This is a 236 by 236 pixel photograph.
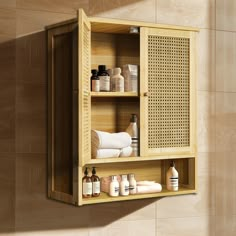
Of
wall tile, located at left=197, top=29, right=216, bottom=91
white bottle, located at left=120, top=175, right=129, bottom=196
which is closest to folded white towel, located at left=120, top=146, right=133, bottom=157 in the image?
white bottle, located at left=120, top=175, right=129, bottom=196

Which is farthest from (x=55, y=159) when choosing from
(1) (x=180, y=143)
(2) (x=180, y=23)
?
(2) (x=180, y=23)

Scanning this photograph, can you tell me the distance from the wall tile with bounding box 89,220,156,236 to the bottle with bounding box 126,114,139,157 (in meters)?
0.39

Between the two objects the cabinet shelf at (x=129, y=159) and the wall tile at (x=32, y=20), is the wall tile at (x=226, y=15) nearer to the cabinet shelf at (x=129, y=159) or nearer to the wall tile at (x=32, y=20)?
the cabinet shelf at (x=129, y=159)

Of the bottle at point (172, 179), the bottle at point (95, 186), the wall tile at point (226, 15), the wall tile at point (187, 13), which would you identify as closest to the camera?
the wall tile at point (226, 15)

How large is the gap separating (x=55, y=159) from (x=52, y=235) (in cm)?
36

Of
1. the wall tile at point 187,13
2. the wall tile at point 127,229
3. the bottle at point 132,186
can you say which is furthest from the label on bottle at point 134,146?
the wall tile at point 187,13

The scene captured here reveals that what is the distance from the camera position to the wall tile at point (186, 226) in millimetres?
2176

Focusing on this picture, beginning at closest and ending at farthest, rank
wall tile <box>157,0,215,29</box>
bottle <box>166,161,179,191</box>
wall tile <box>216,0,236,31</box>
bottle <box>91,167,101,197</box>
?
wall tile <box>216,0,236,31</box> < bottle <box>91,167,101,197</box> < bottle <box>166,161,179,191</box> < wall tile <box>157,0,215,29</box>

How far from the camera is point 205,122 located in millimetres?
2250

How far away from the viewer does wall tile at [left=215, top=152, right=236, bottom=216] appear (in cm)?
181

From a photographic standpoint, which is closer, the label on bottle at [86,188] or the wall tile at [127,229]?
the label on bottle at [86,188]

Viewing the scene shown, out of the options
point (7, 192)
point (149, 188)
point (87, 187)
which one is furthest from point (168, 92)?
point (7, 192)

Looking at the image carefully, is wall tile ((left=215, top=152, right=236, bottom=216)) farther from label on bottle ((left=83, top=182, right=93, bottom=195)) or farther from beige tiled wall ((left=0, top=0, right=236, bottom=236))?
label on bottle ((left=83, top=182, right=93, bottom=195))

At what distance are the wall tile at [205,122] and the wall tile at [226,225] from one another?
0.39 metres
